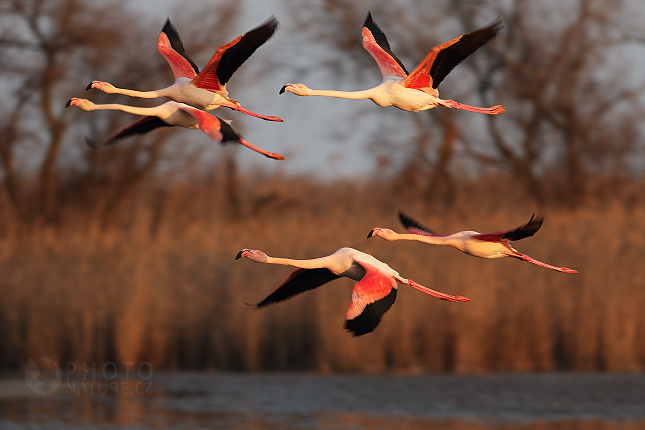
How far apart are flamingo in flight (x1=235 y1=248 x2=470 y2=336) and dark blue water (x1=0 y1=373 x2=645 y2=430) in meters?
9.02

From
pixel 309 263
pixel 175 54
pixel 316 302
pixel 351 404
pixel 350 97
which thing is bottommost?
pixel 351 404

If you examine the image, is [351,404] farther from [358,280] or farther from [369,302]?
[369,302]

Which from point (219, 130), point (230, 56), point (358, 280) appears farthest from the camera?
point (358, 280)

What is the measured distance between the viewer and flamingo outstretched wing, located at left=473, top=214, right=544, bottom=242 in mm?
5805

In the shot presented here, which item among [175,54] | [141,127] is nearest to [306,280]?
[141,127]

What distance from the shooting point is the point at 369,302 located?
237 inches

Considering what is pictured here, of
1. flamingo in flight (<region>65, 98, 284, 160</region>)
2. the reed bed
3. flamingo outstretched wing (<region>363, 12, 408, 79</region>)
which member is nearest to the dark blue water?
the reed bed

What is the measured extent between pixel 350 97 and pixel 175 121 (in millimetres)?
1298

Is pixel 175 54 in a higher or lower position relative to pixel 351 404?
higher

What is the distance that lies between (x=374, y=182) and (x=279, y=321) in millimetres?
8666

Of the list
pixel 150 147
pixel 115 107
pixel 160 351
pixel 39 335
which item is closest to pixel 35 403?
pixel 39 335

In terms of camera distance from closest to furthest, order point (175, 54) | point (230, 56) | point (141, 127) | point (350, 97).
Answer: point (230, 56) → point (350, 97) → point (141, 127) → point (175, 54)

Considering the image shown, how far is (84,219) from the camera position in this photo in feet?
90.2

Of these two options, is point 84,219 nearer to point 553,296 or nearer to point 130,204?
point 130,204
